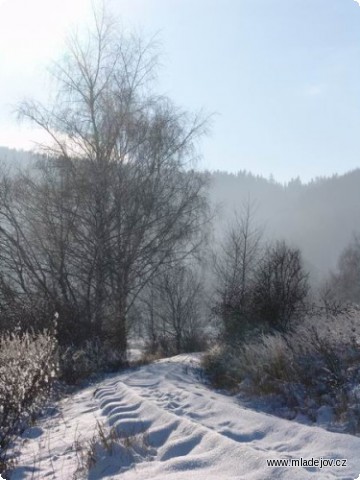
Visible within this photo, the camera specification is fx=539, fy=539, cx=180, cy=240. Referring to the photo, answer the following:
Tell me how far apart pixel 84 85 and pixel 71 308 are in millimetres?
7667

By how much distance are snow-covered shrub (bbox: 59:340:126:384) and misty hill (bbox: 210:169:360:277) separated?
103265 millimetres

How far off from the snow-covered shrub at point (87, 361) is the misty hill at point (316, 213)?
4066 inches

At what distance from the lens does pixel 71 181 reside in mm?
17484

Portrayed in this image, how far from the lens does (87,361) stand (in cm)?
1259

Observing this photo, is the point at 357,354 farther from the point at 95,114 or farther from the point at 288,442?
the point at 95,114

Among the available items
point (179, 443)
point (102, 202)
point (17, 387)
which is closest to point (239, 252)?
point (102, 202)

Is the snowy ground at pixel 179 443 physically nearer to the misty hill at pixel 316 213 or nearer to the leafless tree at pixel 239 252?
the leafless tree at pixel 239 252

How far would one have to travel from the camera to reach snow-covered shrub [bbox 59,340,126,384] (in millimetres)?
11594

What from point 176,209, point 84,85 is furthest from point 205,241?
point 84,85

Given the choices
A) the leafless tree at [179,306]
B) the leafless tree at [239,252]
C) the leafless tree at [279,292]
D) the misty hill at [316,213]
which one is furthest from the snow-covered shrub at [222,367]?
the misty hill at [316,213]

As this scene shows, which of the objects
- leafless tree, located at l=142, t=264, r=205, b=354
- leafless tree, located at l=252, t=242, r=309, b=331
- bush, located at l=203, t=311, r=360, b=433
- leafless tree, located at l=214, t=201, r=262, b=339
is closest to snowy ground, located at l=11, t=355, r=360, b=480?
bush, located at l=203, t=311, r=360, b=433

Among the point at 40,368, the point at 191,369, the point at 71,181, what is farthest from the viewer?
the point at 71,181

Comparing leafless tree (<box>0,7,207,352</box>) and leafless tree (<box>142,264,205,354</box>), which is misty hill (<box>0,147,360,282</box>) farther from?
leafless tree (<box>0,7,207,352</box>)

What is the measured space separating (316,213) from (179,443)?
453 feet
